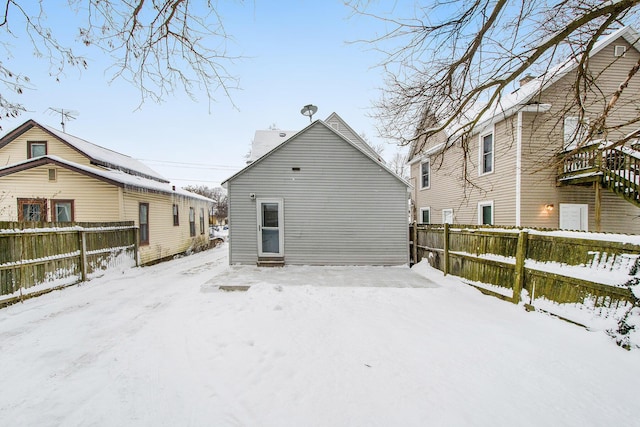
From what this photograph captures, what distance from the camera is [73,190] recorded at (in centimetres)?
892

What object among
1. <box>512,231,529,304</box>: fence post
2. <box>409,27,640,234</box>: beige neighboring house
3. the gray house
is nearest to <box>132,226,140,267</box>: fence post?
the gray house

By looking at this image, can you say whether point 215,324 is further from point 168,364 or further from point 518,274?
point 518,274

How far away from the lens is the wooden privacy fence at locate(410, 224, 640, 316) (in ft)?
10.5

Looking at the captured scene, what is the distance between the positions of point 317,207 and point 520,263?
555 cm

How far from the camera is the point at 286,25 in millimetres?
3783

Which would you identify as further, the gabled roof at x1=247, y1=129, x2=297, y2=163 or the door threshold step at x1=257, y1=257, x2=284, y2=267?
the gabled roof at x1=247, y1=129, x2=297, y2=163

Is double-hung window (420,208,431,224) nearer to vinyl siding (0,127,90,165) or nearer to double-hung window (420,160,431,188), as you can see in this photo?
double-hung window (420,160,431,188)

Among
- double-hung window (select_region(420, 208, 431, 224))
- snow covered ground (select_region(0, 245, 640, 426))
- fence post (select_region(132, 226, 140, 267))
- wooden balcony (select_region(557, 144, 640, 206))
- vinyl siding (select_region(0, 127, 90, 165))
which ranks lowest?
snow covered ground (select_region(0, 245, 640, 426))

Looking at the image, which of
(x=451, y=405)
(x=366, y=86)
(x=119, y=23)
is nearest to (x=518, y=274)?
(x=451, y=405)

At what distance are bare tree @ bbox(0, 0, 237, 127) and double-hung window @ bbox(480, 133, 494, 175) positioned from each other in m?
10.4

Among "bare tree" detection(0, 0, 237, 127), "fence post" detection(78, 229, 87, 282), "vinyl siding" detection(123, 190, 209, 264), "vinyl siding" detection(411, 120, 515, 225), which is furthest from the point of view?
"vinyl siding" detection(123, 190, 209, 264)

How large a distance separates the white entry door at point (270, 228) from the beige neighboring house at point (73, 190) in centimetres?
483

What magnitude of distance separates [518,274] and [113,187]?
38.9 ft

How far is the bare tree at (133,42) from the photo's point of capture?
2.56 meters
